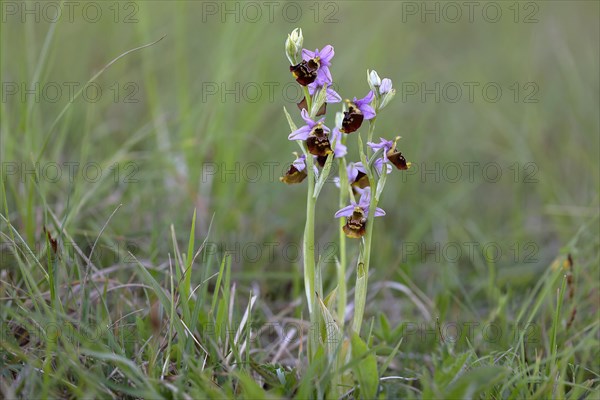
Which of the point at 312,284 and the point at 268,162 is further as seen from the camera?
the point at 268,162

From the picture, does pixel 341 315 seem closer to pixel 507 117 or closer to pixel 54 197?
pixel 54 197

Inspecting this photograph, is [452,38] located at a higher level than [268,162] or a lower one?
higher

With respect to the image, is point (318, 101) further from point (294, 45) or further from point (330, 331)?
point (330, 331)

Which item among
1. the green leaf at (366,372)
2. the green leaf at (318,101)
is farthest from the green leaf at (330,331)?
the green leaf at (318,101)

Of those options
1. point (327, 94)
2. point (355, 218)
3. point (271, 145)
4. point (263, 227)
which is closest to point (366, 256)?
point (355, 218)

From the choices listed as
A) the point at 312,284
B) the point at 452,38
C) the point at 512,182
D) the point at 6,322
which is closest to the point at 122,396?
the point at 6,322

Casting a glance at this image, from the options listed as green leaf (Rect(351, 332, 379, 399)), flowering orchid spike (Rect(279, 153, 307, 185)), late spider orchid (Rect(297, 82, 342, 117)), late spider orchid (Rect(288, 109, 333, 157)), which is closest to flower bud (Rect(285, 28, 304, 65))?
late spider orchid (Rect(297, 82, 342, 117))

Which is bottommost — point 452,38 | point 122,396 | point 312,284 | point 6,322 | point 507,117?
point 122,396
